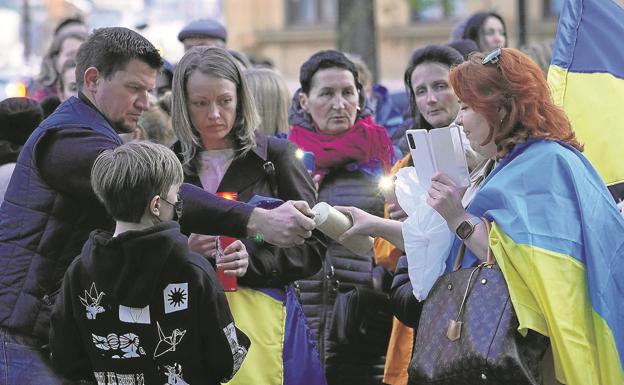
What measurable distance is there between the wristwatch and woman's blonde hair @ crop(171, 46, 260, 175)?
1.05 meters

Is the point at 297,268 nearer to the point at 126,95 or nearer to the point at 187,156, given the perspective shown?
the point at 187,156

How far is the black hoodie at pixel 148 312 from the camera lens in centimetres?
388

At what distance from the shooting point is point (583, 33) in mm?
4902

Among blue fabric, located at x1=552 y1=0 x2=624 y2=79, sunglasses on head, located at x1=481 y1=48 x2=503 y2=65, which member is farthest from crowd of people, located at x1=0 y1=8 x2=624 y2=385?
blue fabric, located at x1=552 y1=0 x2=624 y2=79

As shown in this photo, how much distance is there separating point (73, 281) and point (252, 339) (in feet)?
2.91

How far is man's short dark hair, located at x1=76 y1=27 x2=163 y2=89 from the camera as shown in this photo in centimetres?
452

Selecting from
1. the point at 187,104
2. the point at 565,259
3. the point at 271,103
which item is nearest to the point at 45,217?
the point at 187,104

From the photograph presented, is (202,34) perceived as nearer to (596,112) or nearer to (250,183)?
(250,183)

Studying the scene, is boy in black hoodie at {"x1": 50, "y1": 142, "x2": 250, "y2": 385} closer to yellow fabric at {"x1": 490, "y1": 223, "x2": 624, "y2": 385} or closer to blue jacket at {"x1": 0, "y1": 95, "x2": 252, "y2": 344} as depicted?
blue jacket at {"x1": 0, "y1": 95, "x2": 252, "y2": 344}

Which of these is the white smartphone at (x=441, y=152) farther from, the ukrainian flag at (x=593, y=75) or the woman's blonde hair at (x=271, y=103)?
the woman's blonde hair at (x=271, y=103)

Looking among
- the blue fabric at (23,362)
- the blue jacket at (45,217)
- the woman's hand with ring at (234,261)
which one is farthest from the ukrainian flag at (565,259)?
the blue fabric at (23,362)

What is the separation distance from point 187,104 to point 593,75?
171 centimetres

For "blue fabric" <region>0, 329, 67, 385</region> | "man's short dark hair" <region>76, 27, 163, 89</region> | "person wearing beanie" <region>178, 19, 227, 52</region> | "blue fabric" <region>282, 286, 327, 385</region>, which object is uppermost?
"man's short dark hair" <region>76, 27, 163, 89</region>

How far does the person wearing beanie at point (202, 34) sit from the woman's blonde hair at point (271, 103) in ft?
5.97
